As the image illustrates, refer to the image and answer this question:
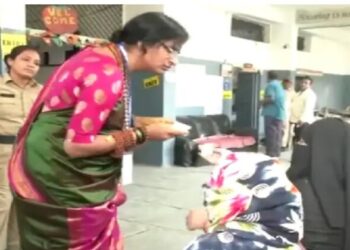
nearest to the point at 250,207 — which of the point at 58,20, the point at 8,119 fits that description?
the point at 8,119

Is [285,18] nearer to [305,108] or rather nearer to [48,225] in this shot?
[305,108]

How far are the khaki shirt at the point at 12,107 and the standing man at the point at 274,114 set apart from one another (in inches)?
229

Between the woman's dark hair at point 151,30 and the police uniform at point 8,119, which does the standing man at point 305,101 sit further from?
the woman's dark hair at point 151,30

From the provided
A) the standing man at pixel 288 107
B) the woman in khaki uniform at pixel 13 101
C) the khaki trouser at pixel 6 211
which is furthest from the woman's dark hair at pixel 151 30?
the standing man at pixel 288 107

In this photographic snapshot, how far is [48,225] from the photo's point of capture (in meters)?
1.65

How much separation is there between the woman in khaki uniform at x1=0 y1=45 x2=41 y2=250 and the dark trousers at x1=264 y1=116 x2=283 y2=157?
5.89m

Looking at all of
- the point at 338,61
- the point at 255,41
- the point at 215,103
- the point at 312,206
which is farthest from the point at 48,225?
the point at 338,61

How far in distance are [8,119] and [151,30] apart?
1678 mm

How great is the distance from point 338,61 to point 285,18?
4284 millimetres

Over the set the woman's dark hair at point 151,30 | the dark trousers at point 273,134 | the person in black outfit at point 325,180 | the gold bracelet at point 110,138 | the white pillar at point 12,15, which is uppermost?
the white pillar at point 12,15

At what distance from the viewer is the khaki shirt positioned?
300cm

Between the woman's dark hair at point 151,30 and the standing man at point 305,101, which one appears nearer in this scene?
the woman's dark hair at point 151,30

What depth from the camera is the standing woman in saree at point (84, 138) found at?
1523mm

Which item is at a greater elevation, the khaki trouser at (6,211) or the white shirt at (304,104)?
the white shirt at (304,104)
